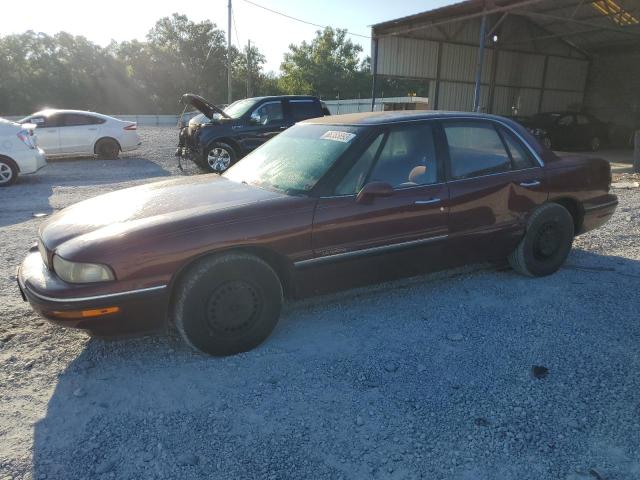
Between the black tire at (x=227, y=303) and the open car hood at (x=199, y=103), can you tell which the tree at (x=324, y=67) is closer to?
the open car hood at (x=199, y=103)

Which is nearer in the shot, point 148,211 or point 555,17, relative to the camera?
point 148,211

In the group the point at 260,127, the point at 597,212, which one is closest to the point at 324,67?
the point at 260,127

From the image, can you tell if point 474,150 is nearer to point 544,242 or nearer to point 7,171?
point 544,242

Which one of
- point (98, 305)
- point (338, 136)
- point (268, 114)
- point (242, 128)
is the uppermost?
point (268, 114)

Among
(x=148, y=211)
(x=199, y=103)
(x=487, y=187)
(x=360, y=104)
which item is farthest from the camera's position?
(x=360, y=104)

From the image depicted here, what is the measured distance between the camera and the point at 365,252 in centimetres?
341

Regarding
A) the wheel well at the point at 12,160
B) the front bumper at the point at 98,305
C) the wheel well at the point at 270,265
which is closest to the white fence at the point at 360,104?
the wheel well at the point at 12,160

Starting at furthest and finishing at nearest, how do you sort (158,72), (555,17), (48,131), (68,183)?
1. (158,72)
2. (555,17)
3. (48,131)
4. (68,183)

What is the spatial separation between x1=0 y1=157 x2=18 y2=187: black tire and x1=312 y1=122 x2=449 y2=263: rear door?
Result: 328 inches

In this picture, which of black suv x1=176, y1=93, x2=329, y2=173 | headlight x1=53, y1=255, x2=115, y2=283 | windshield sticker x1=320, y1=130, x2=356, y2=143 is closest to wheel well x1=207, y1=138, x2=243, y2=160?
black suv x1=176, y1=93, x2=329, y2=173

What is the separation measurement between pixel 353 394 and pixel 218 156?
8.40 meters

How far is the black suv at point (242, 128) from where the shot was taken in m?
10.2

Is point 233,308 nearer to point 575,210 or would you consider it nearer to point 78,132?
point 575,210

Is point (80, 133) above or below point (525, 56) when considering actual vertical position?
below
